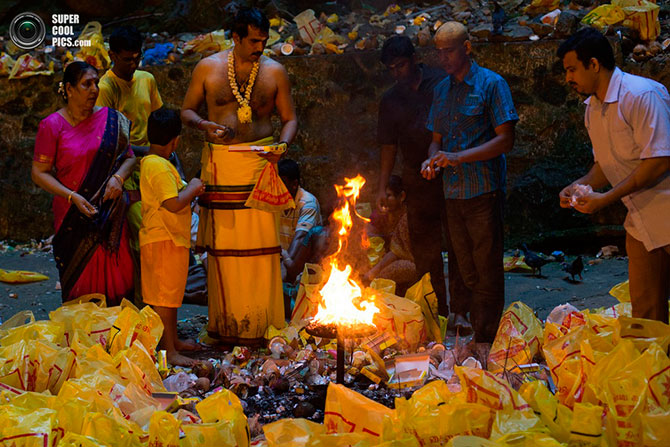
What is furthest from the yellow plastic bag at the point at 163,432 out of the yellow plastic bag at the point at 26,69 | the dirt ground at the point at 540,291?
the yellow plastic bag at the point at 26,69

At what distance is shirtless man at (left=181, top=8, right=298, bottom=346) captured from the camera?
17.2ft

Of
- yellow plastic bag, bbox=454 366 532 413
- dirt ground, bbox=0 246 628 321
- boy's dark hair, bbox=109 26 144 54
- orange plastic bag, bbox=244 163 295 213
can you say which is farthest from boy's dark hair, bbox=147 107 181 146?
yellow plastic bag, bbox=454 366 532 413

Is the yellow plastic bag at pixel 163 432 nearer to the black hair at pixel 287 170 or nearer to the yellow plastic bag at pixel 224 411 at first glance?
the yellow plastic bag at pixel 224 411

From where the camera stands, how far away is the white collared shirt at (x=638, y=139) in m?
3.61

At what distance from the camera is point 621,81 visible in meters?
3.77

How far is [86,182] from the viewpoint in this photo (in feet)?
16.3

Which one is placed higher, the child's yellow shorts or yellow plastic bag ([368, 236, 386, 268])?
the child's yellow shorts

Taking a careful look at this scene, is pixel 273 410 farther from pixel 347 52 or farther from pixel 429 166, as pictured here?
pixel 347 52

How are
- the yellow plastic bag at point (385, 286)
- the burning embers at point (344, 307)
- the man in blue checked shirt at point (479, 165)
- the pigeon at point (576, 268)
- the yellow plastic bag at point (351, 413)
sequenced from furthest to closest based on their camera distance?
the pigeon at point (576, 268) → the yellow plastic bag at point (385, 286) → the man in blue checked shirt at point (479, 165) → the burning embers at point (344, 307) → the yellow plastic bag at point (351, 413)

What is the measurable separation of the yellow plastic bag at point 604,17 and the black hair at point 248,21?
4.44 m

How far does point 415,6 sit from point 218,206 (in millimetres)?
5887

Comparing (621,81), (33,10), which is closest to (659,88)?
(621,81)

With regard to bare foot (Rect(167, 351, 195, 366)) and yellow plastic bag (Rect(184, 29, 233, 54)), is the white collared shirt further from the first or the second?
yellow plastic bag (Rect(184, 29, 233, 54))

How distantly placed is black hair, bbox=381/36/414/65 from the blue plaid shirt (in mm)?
724
